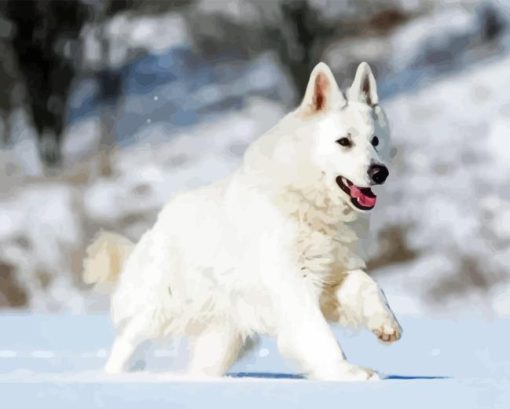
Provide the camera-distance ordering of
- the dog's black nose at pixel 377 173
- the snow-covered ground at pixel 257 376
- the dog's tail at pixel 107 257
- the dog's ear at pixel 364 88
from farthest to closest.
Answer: the dog's tail at pixel 107 257 < the dog's ear at pixel 364 88 < the dog's black nose at pixel 377 173 < the snow-covered ground at pixel 257 376

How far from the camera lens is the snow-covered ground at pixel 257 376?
3408mm

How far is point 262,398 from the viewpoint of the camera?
11.4 feet

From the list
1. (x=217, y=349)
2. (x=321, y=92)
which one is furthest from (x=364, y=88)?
(x=217, y=349)

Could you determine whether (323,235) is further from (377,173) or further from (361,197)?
(377,173)

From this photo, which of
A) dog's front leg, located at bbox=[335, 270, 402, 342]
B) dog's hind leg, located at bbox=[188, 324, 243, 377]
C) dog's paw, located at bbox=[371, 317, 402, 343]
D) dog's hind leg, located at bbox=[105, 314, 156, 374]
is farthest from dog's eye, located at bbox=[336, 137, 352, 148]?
dog's hind leg, located at bbox=[105, 314, 156, 374]

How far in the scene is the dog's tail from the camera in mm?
4953

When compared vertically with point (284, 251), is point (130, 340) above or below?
below

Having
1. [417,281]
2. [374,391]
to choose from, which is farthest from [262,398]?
[417,281]

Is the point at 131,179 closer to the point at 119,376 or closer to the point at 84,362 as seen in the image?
the point at 84,362

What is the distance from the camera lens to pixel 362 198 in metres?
4.10

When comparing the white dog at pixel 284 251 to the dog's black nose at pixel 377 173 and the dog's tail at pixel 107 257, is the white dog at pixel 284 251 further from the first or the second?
the dog's tail at pixel 107 257

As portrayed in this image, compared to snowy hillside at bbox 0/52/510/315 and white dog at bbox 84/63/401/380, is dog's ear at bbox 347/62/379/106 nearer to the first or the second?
white dog at bbox 84/63/401/380

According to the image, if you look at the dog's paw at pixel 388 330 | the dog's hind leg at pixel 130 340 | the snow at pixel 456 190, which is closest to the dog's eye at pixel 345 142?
the dog's paw at pixel 388 330

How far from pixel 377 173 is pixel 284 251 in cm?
47
